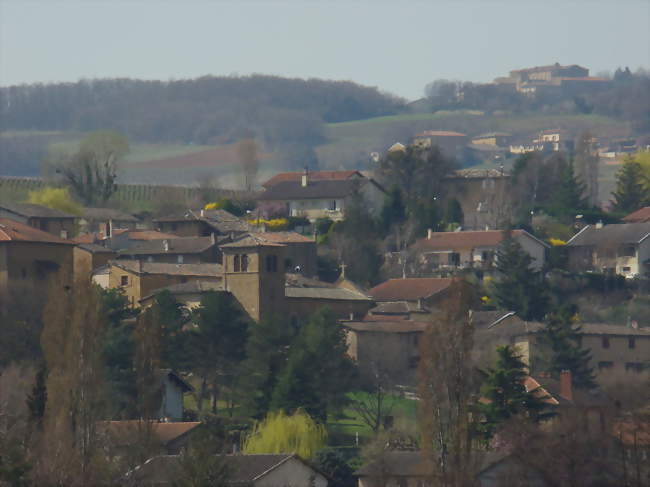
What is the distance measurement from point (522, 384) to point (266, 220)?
129 ft

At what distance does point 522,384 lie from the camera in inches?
2319

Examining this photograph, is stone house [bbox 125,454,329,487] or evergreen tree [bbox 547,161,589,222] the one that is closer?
stone house [bbox 125,454,329,487]

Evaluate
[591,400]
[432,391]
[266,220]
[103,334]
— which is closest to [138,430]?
[103,334]

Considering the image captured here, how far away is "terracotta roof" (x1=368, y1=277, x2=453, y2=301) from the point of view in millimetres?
79438

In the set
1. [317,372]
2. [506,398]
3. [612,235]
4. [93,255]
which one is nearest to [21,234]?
[93,255]

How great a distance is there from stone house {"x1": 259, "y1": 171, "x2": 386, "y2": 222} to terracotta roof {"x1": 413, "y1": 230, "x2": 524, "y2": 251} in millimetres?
7762

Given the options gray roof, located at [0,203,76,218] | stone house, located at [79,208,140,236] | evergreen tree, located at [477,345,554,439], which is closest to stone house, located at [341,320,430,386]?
evergreen tree, located at [477,345,554,439]

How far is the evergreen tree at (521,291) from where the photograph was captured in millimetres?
78500

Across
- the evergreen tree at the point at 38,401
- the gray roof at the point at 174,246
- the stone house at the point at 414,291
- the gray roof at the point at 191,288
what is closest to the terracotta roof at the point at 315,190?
the gray roof at the point at 174,246

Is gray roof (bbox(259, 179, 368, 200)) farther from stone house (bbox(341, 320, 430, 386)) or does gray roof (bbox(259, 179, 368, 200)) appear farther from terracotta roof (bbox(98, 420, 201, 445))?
terracotta roof (bbox(98, 420, 201, 445))

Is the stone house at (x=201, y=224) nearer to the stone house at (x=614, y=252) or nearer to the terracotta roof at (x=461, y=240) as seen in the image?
the terracotta roof at (x=461, y=240)

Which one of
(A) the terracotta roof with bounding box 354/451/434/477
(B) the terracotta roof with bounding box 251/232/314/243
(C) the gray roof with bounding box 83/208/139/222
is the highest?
(B) the terracotta roof with bounding box 251/232/314/243

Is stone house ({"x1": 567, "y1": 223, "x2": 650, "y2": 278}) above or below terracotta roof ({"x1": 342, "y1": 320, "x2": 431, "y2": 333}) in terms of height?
above

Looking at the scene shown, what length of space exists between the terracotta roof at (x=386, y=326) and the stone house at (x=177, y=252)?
35.2 feet
